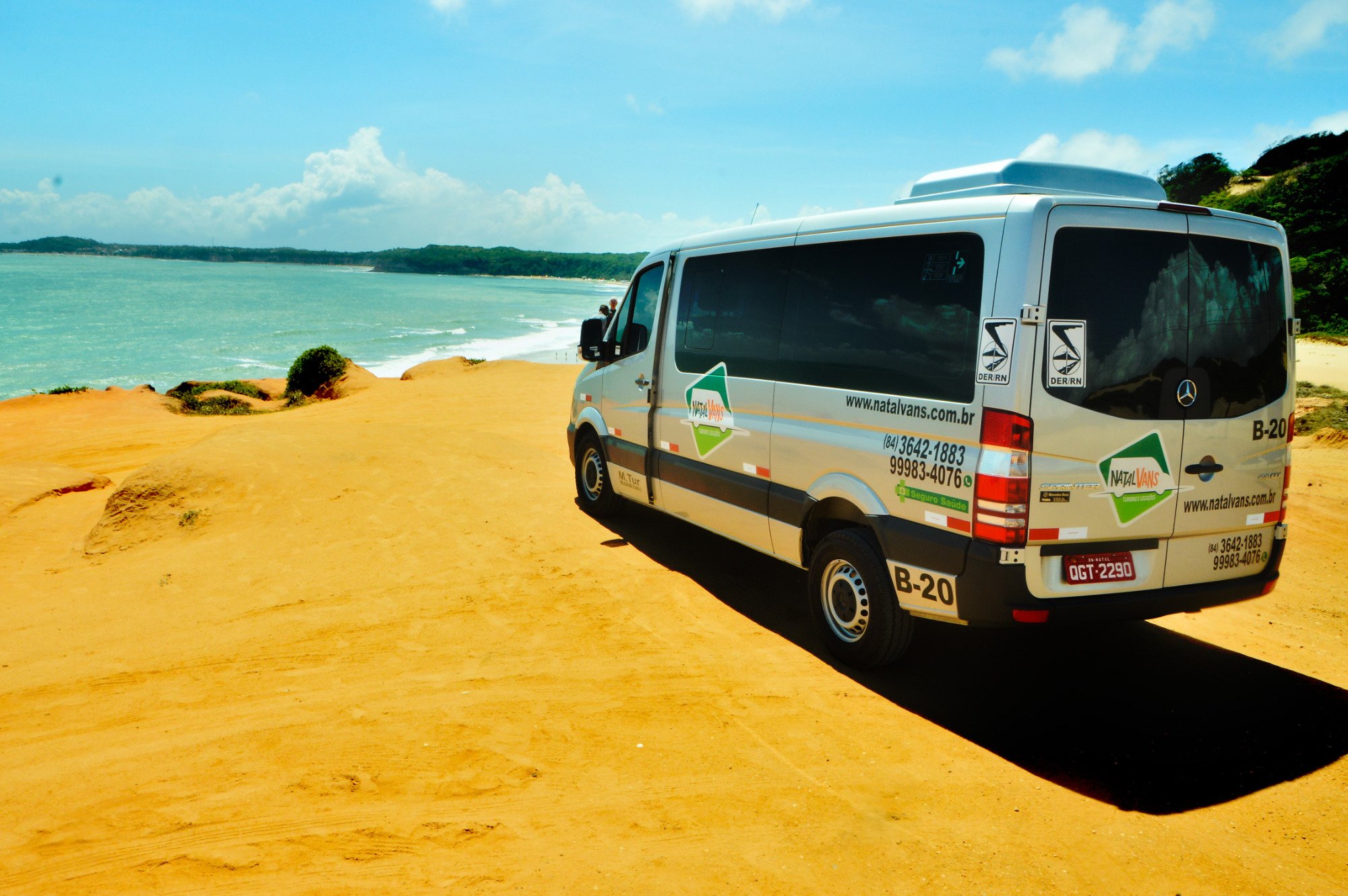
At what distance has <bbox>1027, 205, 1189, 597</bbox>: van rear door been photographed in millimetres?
3986

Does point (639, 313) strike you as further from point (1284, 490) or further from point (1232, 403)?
point (1284, 490)

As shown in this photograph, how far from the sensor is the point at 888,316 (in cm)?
477

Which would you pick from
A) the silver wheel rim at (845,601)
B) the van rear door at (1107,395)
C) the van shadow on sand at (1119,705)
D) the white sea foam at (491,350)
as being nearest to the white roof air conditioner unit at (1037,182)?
the van rear door at (1107,395)

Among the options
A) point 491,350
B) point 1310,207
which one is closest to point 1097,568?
point 1310,207

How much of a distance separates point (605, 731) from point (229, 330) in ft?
218

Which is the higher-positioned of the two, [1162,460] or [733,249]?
[733,249]

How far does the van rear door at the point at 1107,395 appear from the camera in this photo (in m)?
3.99

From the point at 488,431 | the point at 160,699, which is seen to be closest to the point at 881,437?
the point at 160,699

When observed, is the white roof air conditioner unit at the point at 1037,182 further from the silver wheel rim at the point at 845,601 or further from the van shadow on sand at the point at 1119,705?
the van shadow on sand at the point at 1119,705

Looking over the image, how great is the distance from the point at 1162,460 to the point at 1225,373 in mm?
619

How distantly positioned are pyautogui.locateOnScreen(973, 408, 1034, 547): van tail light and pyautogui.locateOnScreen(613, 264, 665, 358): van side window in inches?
153

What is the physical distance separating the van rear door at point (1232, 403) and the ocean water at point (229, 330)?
3464 cm

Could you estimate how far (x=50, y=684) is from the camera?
17.6 ft

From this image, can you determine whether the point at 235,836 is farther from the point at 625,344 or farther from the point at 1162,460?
the point at 625,344
